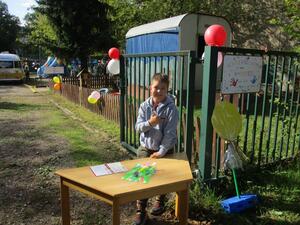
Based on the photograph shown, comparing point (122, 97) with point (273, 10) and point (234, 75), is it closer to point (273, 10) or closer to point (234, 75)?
point (234, 75)

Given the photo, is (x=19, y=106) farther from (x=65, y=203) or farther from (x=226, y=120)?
(x=226, y=120)

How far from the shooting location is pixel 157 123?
3.35 m

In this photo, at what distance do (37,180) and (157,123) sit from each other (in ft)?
8.05

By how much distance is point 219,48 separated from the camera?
3742 mm

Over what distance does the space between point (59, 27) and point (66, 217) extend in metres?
17.9

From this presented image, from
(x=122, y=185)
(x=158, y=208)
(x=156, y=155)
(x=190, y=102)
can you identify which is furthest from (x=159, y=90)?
(x=158, y=208)

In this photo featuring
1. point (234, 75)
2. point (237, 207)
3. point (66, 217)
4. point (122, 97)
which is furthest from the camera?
point (122, 97)


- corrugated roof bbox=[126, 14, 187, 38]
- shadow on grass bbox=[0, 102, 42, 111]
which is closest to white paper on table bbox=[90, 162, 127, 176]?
shadow on grass bbox=[0, 102, 42, 111]

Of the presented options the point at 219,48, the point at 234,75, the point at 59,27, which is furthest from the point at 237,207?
the point at 59,27

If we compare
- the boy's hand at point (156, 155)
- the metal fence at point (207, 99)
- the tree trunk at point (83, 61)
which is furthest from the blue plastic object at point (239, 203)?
the tree trunk at point (83, 61)

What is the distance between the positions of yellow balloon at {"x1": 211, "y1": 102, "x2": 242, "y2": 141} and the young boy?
19.9 inches

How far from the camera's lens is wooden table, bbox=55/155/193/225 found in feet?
8.17

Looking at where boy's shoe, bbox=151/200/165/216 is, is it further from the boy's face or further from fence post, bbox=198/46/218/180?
the boy's face

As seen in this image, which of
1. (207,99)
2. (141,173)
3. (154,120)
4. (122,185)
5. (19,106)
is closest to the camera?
(122,185)
